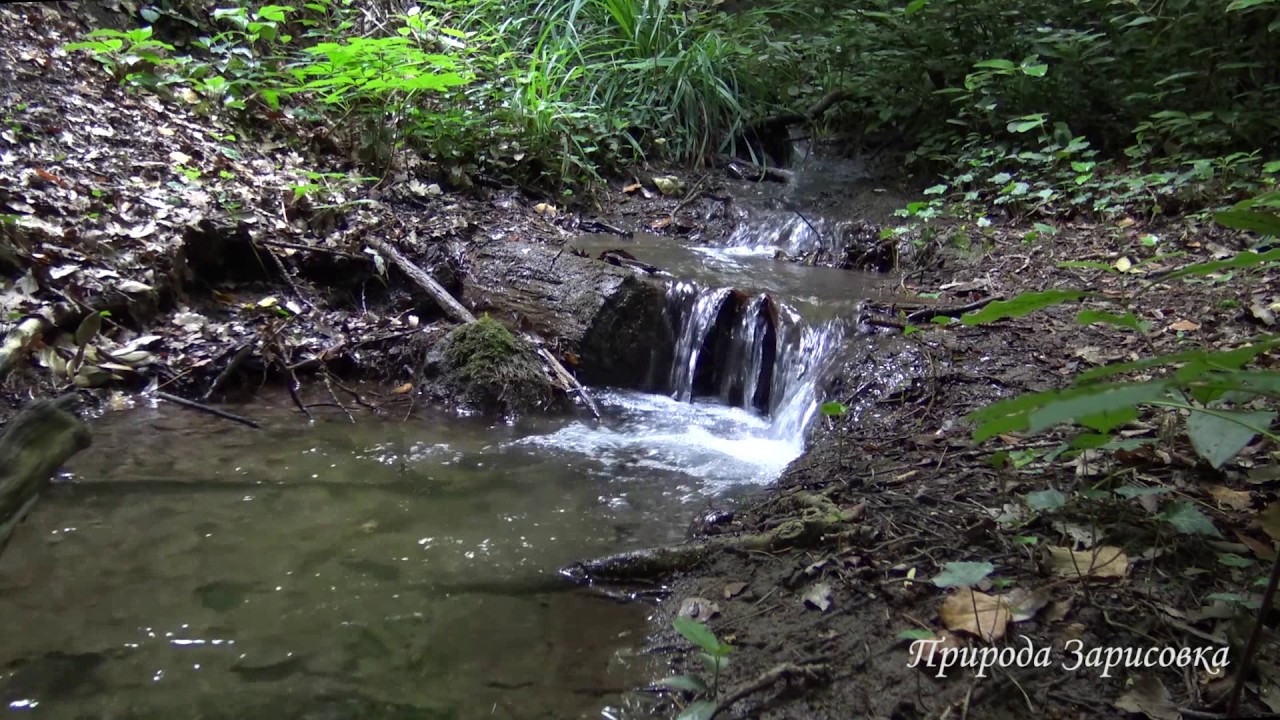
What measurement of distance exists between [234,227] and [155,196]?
1.62 ft

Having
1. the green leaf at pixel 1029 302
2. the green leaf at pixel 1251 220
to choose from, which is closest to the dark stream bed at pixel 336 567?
the green leaf at pixel 1029 302

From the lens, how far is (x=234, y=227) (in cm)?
456

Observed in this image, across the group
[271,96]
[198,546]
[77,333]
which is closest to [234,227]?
[77,333]

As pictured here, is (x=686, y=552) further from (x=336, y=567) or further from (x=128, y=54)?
(x=128, y=54)

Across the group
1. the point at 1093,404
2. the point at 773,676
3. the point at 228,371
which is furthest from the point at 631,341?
the point at 1093,404

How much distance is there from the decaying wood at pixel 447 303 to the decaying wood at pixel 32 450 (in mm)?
2565

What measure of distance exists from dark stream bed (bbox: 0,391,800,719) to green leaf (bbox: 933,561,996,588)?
76 cm

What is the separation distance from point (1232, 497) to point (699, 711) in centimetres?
147

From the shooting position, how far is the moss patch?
409 cm

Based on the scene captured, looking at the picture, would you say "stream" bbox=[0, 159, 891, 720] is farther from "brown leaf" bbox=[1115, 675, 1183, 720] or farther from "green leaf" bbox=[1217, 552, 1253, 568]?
"green leaf" bbox=[1217, 552, 1253, 568]

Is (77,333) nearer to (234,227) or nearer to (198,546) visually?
(234,227)

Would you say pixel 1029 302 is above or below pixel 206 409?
above

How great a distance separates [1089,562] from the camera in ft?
6.36

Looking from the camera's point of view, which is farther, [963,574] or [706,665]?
[706,665]
